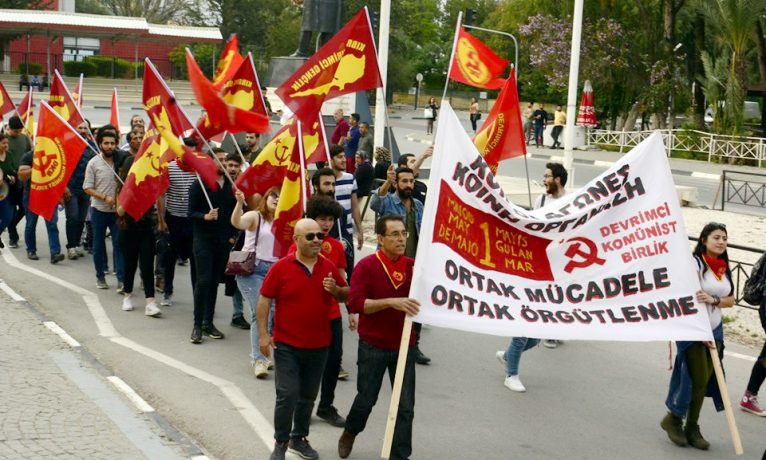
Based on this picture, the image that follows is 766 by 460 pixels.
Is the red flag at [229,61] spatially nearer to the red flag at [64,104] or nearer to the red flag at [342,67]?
the red flag at [64,104]

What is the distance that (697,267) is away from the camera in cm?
745

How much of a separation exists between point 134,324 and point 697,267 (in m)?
5.52

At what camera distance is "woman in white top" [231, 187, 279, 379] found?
28.5ft

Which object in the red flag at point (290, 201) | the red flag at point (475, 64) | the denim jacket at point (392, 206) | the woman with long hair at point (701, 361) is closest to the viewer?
the woman with long hair at point (701, 361)

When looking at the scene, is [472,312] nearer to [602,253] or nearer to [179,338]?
[602,253]

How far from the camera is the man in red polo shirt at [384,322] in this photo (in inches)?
254

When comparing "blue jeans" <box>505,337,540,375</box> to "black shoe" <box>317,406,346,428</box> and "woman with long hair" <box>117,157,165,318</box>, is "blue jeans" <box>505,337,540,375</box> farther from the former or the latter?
"woman with long hair" <box>117,157,165,318</box>

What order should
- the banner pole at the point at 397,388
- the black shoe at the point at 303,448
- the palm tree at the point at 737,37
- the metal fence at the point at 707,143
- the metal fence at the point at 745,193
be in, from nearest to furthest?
the banner pole at the point at 397,388
the black shoe at the point at 303,448
the metal fence at the point at 745,193
the metal fence at the point at 707,143
the palm tree at the point at 737,37

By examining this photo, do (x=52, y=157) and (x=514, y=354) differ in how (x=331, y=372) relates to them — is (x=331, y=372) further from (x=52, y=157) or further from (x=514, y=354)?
(x=52, y=157)

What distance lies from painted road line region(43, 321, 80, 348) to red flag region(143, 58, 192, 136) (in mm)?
2132

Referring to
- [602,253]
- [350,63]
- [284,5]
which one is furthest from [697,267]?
[284,5]

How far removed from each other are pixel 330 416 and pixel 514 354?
179cm

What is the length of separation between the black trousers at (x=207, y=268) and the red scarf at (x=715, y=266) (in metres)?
4.35

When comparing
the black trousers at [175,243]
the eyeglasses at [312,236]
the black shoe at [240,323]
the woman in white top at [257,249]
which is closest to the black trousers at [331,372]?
the eyeglasses at [312,236]
